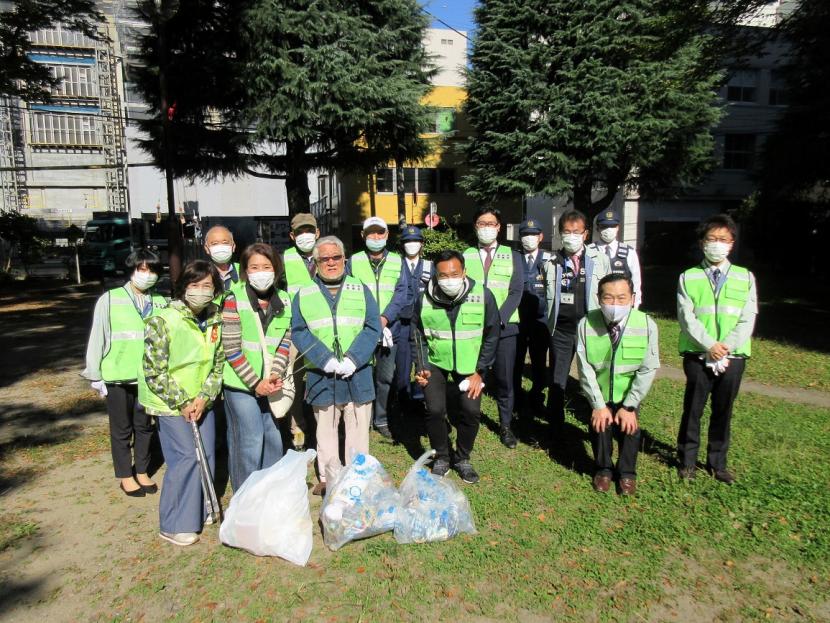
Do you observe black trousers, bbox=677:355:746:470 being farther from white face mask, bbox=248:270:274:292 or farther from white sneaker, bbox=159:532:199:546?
white sneaker, bbox=159:532:199:546

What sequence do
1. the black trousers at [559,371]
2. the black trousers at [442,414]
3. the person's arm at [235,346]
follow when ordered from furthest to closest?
the black trousers at [559,371], the black trousers at [442,414], the person's arm at [235,346]

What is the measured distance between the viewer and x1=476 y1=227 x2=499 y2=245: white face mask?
5457 millimetres

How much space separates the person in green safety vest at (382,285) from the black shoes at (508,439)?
108 centimetres

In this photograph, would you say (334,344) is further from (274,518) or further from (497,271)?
(497,271)

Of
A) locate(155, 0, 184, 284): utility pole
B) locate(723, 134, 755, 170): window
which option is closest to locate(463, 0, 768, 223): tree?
locate(723, 134, 755, 170): window

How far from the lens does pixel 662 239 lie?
32.6 m

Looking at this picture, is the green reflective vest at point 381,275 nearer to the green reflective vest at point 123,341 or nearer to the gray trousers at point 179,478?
the green reflective vest at point 123,341

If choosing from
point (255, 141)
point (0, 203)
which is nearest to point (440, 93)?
point (255, 141)

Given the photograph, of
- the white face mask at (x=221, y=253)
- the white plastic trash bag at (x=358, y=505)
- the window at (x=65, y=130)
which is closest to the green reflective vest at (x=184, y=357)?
the white plastic trash bag at (x=358, y=505)

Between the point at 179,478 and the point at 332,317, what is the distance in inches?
55.7

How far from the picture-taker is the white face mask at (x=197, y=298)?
368cm

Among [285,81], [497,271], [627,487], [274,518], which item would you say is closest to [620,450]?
[627,487]

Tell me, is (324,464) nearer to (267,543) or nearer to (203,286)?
(267,543)

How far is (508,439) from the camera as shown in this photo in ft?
17.3
